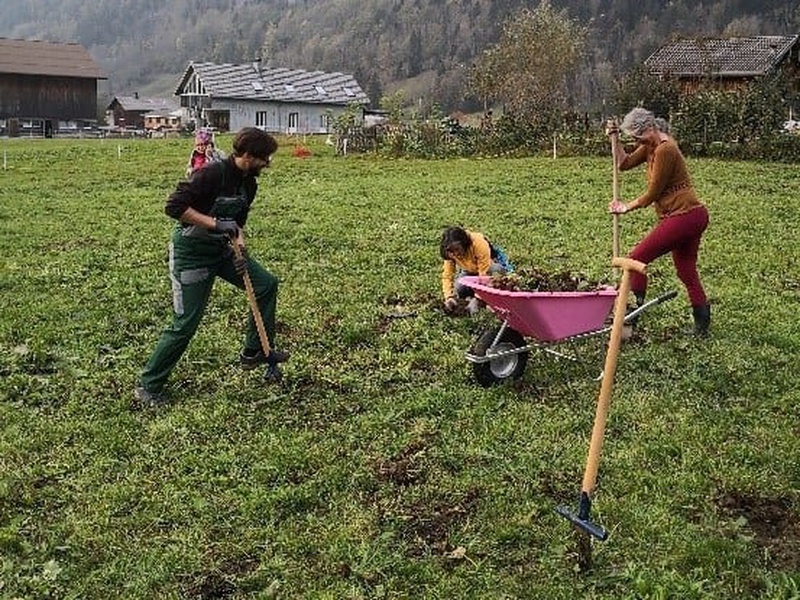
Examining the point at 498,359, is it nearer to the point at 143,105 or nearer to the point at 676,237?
the point at 676,237

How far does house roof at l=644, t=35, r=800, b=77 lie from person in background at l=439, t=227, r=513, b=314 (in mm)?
43810

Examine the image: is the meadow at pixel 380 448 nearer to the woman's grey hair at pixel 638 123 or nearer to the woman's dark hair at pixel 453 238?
the woman's dark hair at pixel 453 238

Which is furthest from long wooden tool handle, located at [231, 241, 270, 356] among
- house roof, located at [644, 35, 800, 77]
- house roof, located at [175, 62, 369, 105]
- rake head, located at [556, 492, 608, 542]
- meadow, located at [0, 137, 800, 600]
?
house roof, located at [175, 62, 369, 105]

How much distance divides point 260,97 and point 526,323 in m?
65.0

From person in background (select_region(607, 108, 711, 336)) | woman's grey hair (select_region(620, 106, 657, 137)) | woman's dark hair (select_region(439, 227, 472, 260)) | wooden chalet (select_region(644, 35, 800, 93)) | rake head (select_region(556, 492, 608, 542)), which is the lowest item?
rake head (select_region(556, 492, 608, 542))

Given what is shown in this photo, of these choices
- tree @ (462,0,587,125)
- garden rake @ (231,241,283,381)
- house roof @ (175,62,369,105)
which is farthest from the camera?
house roof @ (175,62,369,105)

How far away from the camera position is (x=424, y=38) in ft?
432

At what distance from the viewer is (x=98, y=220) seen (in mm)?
14375

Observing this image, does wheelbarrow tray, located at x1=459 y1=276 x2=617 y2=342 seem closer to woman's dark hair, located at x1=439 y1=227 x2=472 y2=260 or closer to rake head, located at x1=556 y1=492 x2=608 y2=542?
woman's dark hair, located at x1=439 y1=227 x2=472 y2=260

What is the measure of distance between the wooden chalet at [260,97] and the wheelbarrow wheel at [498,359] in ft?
199

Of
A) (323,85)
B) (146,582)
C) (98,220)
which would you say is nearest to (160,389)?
(146,582)

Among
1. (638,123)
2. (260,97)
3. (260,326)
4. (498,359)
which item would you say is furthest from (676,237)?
(260,97)

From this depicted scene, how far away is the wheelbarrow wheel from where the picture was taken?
6191 mm

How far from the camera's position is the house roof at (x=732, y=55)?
49231mm
